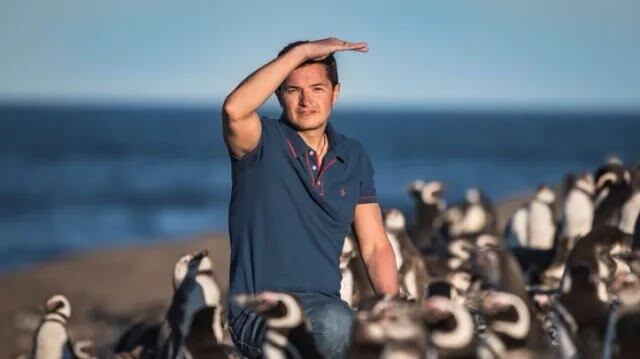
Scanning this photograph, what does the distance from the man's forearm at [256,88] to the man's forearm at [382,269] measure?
3.03 ft

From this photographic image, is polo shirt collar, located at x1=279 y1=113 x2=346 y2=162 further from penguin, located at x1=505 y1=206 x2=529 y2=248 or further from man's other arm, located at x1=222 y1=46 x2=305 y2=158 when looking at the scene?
penguin, located at x1=505 y1=206 x2=529 y2=248

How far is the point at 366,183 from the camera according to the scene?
20.4ft

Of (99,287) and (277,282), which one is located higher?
(277,282)

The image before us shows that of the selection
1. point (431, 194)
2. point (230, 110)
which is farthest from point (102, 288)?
point (230, 110)

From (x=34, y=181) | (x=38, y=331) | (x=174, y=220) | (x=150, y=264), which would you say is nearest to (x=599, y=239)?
(x=38, y=331)

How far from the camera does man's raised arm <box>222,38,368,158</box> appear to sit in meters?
5.67

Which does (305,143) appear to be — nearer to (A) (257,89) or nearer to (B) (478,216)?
(A) (257,89)

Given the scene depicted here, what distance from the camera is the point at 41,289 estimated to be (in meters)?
16.3

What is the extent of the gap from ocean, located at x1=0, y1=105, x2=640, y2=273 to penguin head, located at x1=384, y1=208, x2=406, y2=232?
9.11m

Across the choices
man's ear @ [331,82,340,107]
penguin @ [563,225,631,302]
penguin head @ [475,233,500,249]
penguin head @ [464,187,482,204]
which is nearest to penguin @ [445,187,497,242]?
penguin head @ [464,187,482,204]

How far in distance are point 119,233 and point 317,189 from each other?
22.9 m

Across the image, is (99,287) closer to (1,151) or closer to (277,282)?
(277,282)

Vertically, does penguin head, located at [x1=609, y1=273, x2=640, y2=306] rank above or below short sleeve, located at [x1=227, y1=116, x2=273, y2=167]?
below

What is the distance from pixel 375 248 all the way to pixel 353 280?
4.13 metres
